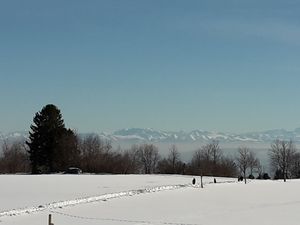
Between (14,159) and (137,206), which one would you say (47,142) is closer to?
(14,159)

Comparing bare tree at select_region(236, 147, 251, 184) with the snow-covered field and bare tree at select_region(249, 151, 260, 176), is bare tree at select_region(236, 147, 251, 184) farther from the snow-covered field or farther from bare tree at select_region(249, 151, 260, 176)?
the snow-covered field

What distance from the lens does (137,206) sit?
33.2m

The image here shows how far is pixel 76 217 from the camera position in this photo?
2703cm

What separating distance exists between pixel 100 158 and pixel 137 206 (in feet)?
196

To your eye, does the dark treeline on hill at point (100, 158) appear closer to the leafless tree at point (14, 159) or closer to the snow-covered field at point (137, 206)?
the leafless tree at point (14, 159)

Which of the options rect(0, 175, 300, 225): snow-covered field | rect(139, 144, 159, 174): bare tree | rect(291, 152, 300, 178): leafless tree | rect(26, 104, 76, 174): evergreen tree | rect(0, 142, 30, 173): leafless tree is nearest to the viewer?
rect(0, 175, 300, 225): snow-covered field

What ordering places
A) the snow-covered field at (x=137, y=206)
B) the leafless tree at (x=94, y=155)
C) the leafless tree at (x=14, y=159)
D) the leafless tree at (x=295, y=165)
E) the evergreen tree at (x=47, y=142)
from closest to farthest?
the snow-covered field at (x=137, y=206)
the evergreen tree at (x=47, y=142)
the leafless tree at (x=94, y=155)
the leafless tree at (x=14, y=159)
the leafless tree at (x=295, y=165)

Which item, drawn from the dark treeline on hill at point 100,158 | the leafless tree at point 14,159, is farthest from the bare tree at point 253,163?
the leafless tree at point 14,159

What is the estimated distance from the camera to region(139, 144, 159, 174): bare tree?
12711cm

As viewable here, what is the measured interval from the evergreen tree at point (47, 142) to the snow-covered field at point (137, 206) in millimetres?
→ 33265

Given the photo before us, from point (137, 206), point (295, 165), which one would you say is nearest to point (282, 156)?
point (295, 165)

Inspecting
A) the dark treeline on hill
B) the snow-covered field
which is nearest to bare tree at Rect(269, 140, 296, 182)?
the dark treeline on hill

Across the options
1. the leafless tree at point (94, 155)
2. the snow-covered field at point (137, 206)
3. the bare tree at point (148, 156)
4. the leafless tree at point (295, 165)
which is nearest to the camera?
the snow-covered field at point (137, 206)

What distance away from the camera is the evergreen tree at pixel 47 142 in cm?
8356
